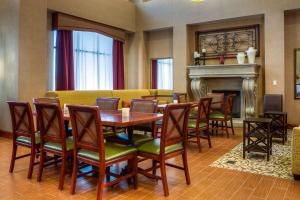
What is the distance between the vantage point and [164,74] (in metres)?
9.95

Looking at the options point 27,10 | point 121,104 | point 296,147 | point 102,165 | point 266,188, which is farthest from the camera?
point 121,104

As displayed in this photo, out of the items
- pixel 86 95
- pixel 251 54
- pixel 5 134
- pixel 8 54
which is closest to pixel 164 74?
pixel 251 54

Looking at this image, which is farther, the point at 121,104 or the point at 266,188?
the point at 121,104

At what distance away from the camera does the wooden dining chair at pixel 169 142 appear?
8.38ft

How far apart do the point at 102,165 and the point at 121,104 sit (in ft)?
15.7

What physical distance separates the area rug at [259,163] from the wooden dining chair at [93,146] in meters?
1.65

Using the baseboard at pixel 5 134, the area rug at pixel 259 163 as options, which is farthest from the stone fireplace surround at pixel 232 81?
the baseboard at pixel 5 134

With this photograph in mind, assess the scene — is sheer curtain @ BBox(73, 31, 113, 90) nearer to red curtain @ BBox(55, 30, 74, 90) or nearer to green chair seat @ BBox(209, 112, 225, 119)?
red curtain @ BBox(55, 30, 74, 90)

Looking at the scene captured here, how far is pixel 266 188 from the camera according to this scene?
2766 millimetres

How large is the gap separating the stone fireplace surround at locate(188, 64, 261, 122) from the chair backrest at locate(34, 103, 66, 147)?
5.43 meters

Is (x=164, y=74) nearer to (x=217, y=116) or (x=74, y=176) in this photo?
(x=217, y=116)

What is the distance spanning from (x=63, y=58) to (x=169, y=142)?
4.79 m

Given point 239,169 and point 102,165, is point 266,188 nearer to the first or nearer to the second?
point 239,169

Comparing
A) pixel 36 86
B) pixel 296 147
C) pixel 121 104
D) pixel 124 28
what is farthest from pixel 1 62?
pixel 296 147
